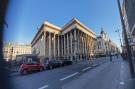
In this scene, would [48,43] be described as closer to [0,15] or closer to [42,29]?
[42,29]

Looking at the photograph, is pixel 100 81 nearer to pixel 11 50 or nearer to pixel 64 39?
pixel 11 50

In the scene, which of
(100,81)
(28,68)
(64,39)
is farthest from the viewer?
(64,39)

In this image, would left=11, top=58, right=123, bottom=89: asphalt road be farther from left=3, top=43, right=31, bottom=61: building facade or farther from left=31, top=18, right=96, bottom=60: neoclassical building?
left=31, top=18, right=96, bottom=60: neoclassical building

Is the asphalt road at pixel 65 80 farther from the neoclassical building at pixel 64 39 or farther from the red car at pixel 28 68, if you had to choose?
the neoclassical building at pixel 64 39

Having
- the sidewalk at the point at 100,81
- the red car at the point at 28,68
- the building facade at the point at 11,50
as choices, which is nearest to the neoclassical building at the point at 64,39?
the building facade at the point at 11,50

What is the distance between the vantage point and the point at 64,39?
114 m

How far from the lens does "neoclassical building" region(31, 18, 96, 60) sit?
10246cm

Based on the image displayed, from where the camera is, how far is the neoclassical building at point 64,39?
102 meters

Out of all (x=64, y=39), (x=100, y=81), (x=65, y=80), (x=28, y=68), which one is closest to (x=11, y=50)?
(x=28, y=68)

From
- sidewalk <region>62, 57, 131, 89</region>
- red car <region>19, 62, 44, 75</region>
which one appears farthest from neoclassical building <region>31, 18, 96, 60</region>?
sidewalk <region>62, 57, 131, 89</region>

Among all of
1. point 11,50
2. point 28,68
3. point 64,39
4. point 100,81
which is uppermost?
point 64,39

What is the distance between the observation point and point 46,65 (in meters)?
37.1

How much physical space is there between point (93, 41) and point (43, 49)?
3739 centimetres

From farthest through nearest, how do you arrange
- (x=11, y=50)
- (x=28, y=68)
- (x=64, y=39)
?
(x=64, y=39)
(x=11, y=50)
(x=28, y=68)
